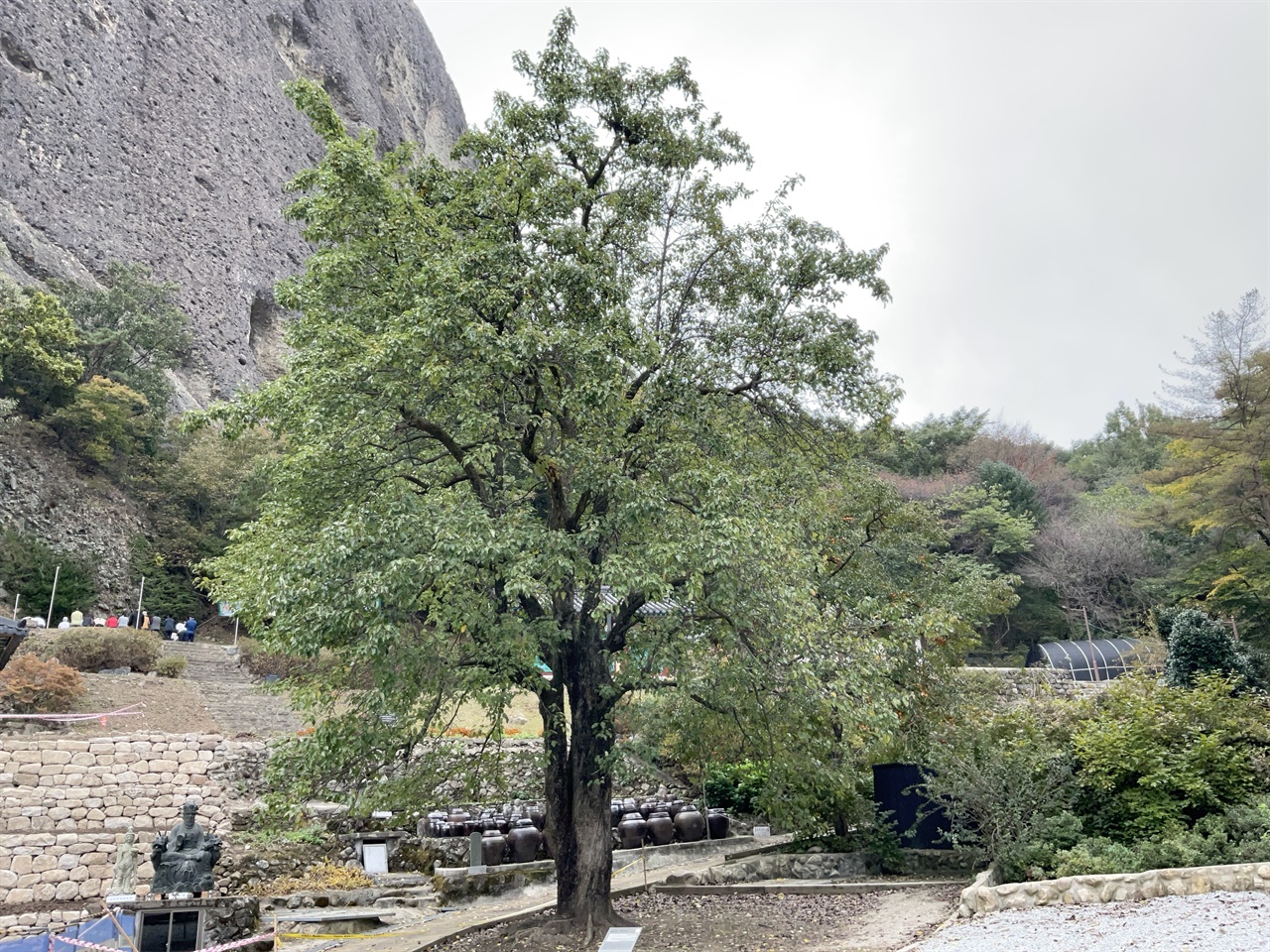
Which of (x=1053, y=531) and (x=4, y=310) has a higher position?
(x=4, y=310)

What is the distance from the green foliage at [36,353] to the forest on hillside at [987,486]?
52mm

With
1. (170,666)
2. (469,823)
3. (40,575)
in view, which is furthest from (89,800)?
(40,575)

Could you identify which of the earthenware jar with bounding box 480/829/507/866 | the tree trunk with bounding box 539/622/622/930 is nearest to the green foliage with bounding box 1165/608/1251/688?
the tree trunk with bounding box 539/622/622/930

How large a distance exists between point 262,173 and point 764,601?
4779 centimetres

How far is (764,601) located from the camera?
26.3 ft

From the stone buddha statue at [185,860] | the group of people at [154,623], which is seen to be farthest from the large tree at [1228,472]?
the group of people at [154,623]

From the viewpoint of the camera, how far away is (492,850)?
12.4 metres

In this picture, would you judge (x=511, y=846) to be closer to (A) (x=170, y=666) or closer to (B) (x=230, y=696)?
(B) (x=230, y=696)

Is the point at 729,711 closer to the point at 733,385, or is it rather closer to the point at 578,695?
the point at 578,695

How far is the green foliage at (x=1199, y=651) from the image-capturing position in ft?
43.4

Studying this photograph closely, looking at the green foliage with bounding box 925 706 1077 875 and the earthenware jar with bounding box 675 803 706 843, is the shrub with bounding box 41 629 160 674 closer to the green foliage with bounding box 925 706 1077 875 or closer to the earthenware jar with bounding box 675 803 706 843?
the earthenware jar with bounding box 675 803 706 843

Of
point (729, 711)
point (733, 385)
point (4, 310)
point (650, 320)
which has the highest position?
point (4, 310)

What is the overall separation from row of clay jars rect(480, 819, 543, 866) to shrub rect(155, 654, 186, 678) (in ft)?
41.5

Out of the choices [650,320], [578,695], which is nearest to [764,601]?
[578,695]
